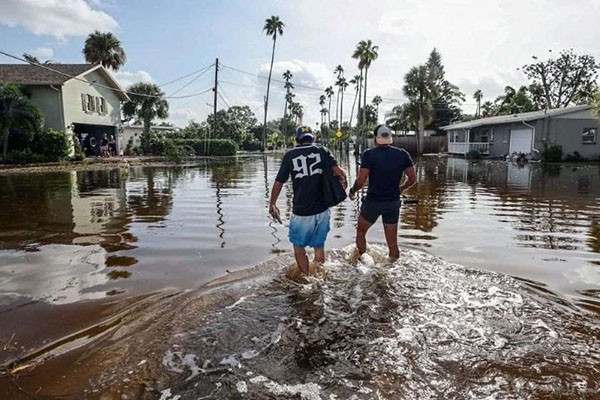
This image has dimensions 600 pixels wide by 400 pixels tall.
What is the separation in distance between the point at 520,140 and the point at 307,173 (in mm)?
33549

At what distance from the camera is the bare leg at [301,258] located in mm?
5088

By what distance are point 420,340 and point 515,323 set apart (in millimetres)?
983

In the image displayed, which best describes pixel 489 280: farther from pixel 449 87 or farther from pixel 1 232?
pixel 449 87

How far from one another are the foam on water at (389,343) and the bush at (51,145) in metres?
26.5

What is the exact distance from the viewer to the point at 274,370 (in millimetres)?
3133

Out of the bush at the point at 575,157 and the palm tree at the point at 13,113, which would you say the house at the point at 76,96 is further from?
the bush at the point at 575,157

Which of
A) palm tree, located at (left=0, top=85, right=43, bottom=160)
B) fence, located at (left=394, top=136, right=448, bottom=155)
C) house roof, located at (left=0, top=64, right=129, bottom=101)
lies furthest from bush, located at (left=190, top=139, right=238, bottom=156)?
fence, located at (left=394, top=136, right=448, bottom=155)

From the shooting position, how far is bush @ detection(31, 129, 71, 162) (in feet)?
86.9

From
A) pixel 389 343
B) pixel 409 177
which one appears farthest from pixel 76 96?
pixel 389 343

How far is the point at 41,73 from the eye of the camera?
99.0ft

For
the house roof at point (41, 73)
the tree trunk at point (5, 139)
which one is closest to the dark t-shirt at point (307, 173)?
the tree trunk at point (5, 139)

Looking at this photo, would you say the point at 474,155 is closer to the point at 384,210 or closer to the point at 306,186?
the point at 384,210

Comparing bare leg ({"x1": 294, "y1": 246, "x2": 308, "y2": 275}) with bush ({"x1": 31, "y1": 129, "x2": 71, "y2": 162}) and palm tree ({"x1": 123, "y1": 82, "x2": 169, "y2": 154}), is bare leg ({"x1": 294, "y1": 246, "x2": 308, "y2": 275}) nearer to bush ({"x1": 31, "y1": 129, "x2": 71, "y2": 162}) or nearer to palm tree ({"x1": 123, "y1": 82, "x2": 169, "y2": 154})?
bush ({"x1": 31, "y1": 129, "x2": 71, "y2": 162})

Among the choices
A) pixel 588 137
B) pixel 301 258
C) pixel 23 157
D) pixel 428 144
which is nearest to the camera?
pixel 301 258
